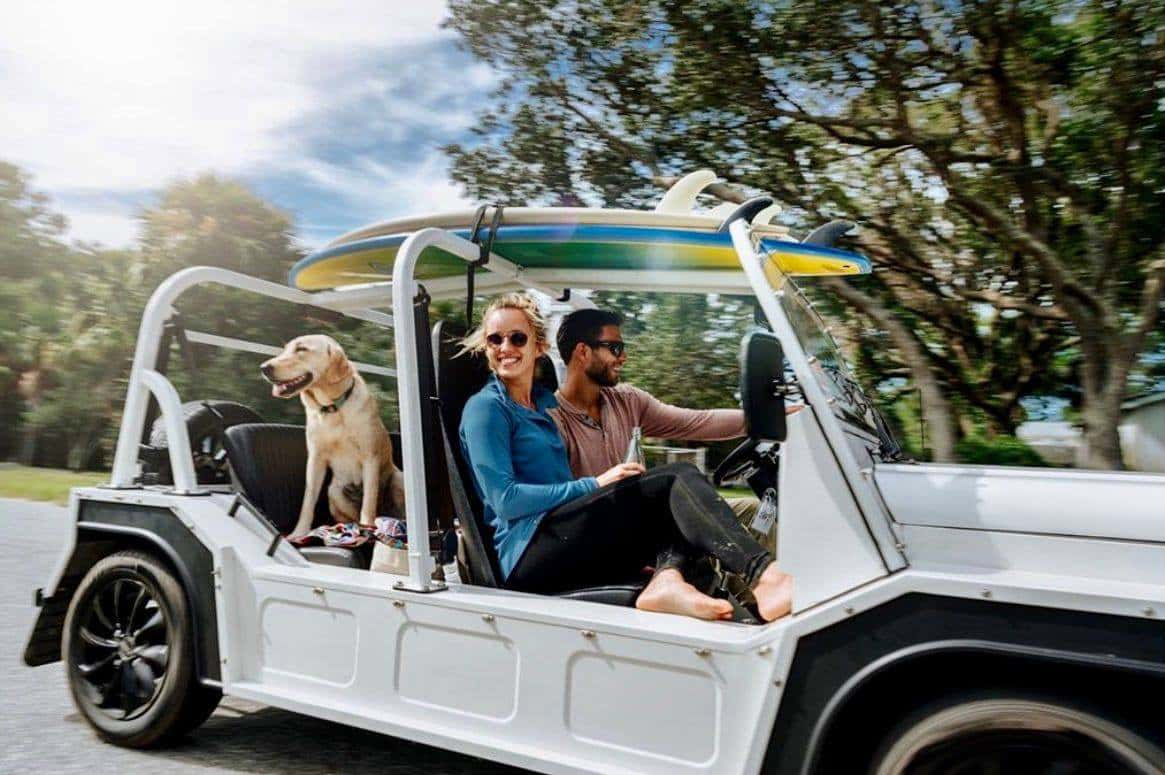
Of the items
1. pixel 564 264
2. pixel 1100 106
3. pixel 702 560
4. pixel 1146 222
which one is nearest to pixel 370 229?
pixel 564 264

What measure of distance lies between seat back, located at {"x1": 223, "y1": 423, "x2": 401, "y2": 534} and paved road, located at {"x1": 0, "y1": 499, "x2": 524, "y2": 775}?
866 millimetres

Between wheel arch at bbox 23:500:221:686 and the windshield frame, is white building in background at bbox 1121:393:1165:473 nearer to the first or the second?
the windshield frame

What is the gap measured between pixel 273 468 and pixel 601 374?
1.63 metres

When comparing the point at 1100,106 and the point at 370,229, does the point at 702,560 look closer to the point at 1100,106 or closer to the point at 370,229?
the point at 370,229

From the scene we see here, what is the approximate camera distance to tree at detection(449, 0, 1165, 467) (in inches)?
436

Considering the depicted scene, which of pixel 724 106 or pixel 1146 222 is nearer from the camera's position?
pixel 1146 222

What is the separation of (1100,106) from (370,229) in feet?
32.8

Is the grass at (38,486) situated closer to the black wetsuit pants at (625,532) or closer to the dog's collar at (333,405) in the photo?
the dog's collar at (333,405)

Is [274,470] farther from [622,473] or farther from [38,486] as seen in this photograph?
[38,486]

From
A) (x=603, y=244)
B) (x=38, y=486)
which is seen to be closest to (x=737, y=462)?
(x=603, y=244)

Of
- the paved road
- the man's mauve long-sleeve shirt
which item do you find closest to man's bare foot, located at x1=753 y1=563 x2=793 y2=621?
the man's mauve long-sleeve shirt

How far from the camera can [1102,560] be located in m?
2.40

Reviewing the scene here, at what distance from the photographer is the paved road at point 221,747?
12.5 feet

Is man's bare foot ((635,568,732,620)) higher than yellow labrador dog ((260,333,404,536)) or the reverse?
the reverse
